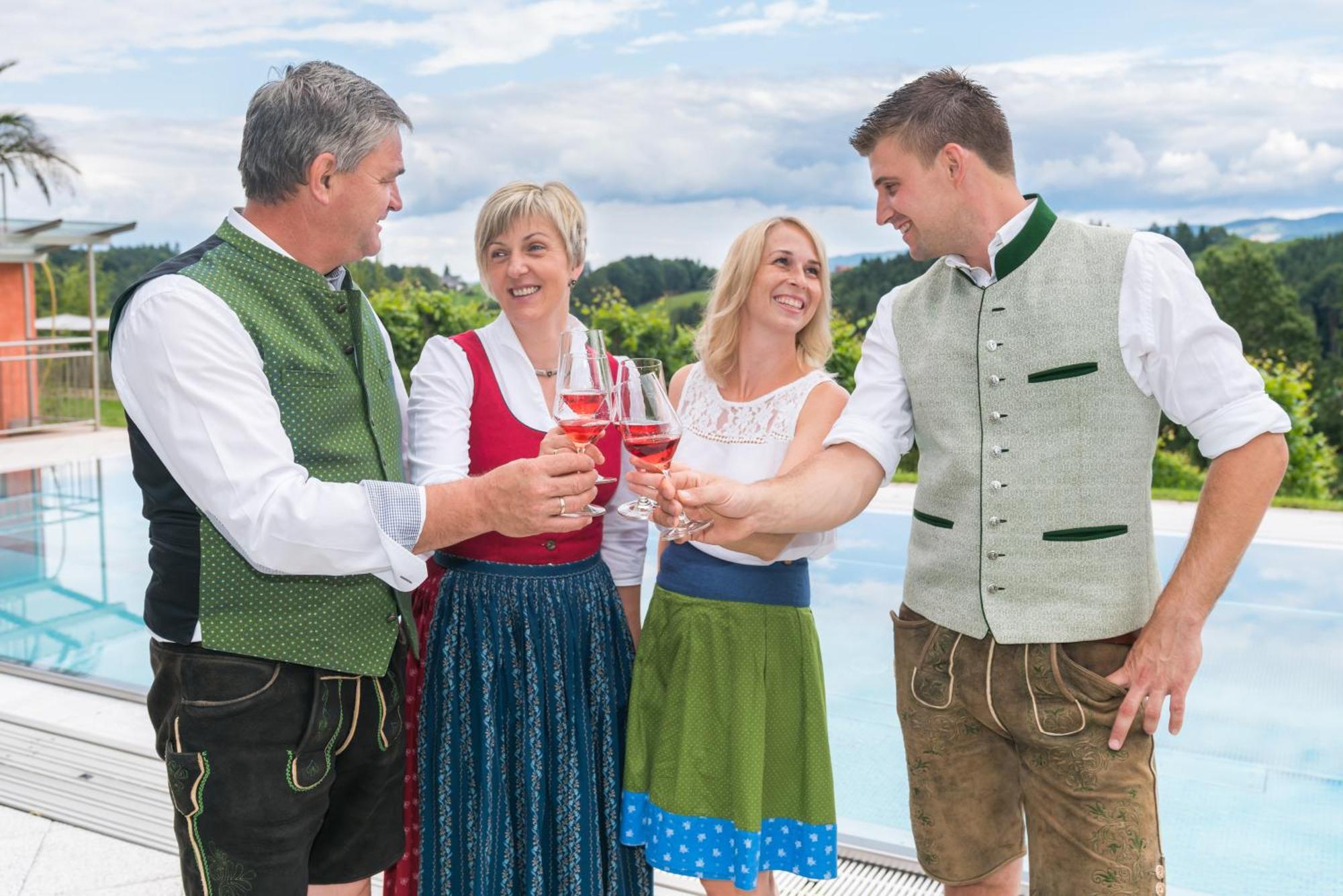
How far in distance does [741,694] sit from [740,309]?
817mm

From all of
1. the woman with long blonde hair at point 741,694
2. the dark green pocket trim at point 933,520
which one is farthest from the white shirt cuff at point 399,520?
the dark green pocket trim at point 933,520

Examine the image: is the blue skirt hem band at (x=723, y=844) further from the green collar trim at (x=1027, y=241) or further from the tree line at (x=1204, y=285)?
the green collar trim at (x=1027, y=241)

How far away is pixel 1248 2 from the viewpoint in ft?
114

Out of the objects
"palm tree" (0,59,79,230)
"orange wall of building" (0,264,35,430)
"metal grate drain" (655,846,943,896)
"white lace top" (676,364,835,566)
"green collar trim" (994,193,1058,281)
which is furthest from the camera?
"palm tree" (0,59,79,230)

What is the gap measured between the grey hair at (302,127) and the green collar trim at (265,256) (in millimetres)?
65

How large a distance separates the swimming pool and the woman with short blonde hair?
3.86 ft

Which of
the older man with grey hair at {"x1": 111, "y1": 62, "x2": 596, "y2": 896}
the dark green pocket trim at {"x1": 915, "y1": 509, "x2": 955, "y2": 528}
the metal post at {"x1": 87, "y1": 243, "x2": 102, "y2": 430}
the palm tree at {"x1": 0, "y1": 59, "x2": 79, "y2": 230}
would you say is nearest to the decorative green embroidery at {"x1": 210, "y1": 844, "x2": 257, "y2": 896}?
the older man with grey hair at {"x1": 111, "y1": 62, "x2": 596, "y2": 896}

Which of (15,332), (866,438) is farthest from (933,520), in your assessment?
(15,332)

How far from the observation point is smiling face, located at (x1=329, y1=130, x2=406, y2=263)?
1.73 metres

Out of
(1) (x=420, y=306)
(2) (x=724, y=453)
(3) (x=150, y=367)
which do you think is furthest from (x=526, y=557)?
(1) (x=420, y=306)

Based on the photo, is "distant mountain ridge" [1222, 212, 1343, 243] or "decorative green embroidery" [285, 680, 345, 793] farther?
"distant mountain ridge" [1222, 212, 1343, 243]

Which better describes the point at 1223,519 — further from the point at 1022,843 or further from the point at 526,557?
the point at 526,557

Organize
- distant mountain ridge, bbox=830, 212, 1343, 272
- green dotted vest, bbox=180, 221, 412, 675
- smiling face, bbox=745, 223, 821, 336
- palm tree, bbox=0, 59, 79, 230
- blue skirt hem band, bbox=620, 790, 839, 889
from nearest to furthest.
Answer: green dotted vest, bbox=180, 221, 412, 675 → blue skirt hem band, bbox=620, 790, 839, 889 → smiling face, bbox=745, 223, 821, 336 → palm tree, bbox=0, 59, 79, 230 → distant mountain ridge, bbox=830, 212, 1343, 272

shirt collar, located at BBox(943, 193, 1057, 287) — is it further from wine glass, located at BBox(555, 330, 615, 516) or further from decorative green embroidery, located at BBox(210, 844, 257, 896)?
decorative green embroidery, located at BBox(210, 844, 257, 896)
